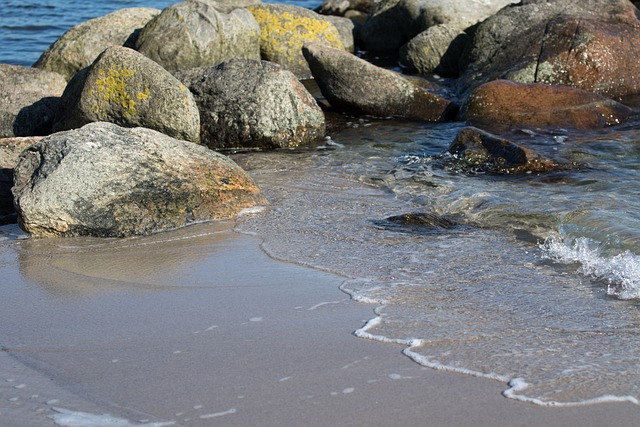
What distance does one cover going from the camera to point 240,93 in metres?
8.81

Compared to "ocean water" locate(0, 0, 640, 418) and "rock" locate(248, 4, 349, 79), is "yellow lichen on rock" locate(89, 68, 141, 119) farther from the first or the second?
"rock" locate(248, 4, 349, 79)

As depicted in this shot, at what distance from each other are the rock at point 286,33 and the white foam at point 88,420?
380 inches

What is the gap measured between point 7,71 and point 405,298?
685cm

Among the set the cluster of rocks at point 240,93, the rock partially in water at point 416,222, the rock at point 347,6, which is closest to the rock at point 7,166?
the cluster of rocks at point 240,93

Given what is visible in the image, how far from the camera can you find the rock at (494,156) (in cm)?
740

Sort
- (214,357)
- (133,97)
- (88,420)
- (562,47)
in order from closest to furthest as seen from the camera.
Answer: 1. (88,420)
2. (214,357)
3. (133,97)
4. (562,47)

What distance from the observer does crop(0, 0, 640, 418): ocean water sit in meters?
3.60

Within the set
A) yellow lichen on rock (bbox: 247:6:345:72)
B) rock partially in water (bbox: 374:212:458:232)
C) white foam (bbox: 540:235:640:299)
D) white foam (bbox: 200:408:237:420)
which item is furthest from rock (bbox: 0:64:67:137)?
white foam (bbox: 200:408:237:420)

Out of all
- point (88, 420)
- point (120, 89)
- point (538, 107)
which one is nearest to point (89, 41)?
point (120, 89)

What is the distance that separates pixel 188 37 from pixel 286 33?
80.1 inches

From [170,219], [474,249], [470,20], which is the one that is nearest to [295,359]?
[474,249]

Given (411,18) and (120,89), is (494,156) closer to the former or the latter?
(120,89)

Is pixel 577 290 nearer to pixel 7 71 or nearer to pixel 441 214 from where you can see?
pixel 441 214

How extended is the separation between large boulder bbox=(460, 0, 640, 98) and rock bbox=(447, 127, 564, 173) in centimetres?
299
